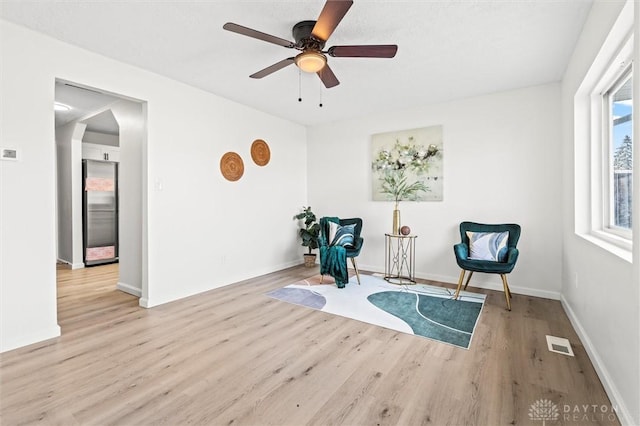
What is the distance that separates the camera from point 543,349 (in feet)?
7.50

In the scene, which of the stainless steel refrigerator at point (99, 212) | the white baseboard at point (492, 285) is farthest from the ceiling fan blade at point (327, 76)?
the stainless steel refrigerator at point (99, 212)

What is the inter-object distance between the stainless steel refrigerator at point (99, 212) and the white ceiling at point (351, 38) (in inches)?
128

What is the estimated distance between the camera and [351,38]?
100 inches

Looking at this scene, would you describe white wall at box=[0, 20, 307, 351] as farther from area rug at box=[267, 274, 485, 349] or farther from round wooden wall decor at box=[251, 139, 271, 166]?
area rug at box=[267, 274, 485, 349]

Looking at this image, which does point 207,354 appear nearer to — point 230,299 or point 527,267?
point 230,299

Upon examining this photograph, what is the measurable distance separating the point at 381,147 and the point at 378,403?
147 inches

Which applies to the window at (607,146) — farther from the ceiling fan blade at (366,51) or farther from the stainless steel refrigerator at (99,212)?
the stainless steel refrigerator at (99,212)

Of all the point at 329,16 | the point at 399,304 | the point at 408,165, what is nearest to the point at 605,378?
the point at 399,304

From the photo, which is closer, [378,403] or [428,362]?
[378,403]

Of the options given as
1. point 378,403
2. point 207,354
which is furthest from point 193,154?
point 378,403

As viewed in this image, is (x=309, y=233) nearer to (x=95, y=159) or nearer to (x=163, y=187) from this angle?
(x=163, y=187)

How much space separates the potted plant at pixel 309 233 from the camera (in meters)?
5.09

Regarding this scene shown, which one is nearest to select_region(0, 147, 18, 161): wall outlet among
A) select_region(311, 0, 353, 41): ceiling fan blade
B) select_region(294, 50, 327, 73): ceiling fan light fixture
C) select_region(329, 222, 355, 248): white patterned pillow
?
select_region(294, 50, 327, 73): ceiling fan light fixture

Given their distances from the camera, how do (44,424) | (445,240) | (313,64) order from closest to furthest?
(44,424) < (313,64) < (445,240)
